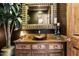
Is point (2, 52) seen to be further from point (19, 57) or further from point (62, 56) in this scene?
point (62, 56)

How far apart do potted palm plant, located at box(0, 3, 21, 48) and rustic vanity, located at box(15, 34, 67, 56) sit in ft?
0.33

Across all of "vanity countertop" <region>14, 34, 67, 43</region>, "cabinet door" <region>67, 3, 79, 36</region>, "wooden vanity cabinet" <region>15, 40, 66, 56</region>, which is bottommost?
"wooden vanity cabinet" <region>15, 40, 66, 56</region>

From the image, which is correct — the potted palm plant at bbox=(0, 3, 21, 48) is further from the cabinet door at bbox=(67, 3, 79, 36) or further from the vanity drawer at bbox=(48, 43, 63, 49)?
the cabinet door at bbox=(67, 3, 79, 36)

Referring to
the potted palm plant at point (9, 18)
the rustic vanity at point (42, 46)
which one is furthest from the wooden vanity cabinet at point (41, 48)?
the potted palm plant at point (9, 18)

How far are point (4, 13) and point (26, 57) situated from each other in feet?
1.40

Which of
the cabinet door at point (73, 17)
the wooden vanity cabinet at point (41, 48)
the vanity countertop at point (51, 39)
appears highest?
the cabinet door at point (73, 17)

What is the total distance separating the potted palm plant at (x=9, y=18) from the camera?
1.29m

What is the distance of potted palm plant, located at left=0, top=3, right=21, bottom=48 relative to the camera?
1.29 meters

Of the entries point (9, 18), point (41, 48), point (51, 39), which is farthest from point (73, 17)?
point (9, 18)

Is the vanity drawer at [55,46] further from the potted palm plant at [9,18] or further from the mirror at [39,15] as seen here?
the potted palm plant at [9,18]

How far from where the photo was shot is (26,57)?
51.7 inches

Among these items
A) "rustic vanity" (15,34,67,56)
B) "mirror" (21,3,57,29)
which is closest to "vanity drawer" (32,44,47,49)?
"rustic vanity" (15,34,67,56)

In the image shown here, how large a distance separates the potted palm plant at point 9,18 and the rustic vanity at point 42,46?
10 centimetres

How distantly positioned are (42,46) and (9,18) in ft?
1.23
